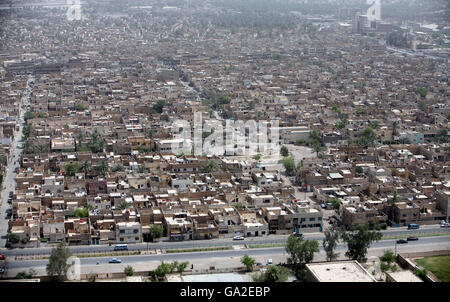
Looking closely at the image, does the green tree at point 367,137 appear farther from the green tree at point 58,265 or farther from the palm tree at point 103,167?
the green tree at point 58,265

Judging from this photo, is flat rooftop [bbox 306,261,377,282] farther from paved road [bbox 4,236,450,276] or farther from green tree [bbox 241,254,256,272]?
paved road [bbox 4,236,450,276]

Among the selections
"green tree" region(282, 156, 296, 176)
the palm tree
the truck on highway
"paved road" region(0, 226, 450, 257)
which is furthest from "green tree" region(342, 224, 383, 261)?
the palm tree

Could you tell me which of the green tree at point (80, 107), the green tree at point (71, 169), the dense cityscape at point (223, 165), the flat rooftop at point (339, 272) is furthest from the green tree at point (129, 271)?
the green tree at point (80, 107)

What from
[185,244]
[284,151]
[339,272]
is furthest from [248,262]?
[284,151]

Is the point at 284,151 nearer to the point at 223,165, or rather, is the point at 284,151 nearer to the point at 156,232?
the point at 223,165

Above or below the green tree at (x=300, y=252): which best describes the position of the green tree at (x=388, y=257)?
below

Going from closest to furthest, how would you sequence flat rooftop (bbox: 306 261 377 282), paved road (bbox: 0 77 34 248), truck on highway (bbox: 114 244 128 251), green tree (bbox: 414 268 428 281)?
flat rooftop (bbox: 306 261 377 282) → green tree (bbox: 414 268 428 281) → truck on highway (bbox: 114 244 128 251) → paved road (bbox: 0 77 34 248)

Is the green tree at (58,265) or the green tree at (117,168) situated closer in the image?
the green tree at (58,265)
